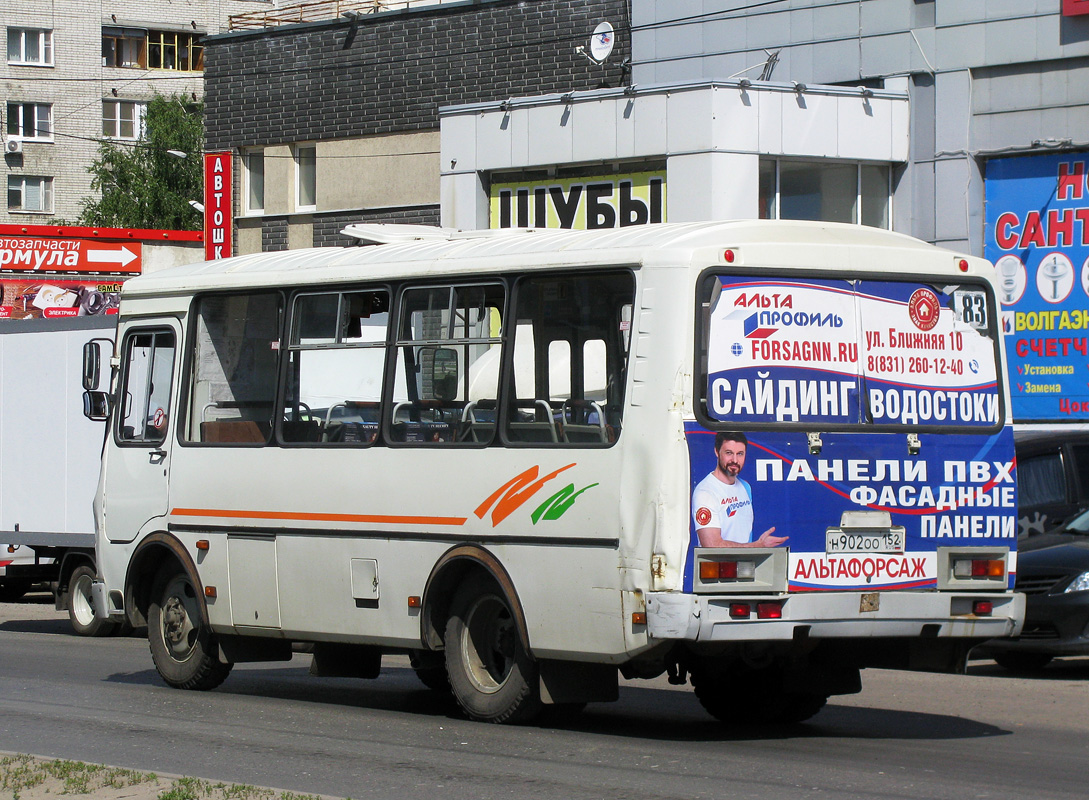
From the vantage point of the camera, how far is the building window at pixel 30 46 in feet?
227

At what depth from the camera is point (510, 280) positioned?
9750 mm

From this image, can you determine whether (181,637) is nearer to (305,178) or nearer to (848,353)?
(848,353)

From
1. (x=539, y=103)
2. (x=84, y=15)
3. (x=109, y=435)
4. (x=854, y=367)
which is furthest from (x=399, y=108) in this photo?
(x=84, y=15)

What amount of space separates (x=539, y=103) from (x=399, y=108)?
5074mm

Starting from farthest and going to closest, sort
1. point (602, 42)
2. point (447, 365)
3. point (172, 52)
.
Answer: point (172, 52) < point (602, 42) < point (447, 365)

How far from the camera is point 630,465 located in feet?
28.7

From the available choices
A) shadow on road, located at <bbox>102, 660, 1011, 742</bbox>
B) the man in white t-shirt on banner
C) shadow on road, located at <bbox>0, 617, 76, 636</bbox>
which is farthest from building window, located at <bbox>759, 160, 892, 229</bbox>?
the man in white t-shirt on banner

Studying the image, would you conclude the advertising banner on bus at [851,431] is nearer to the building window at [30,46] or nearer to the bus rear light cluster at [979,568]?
the bus rear light cluster at [979,568]

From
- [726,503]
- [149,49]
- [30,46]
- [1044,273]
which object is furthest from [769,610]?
[149,49]

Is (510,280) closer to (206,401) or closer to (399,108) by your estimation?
(206,401)

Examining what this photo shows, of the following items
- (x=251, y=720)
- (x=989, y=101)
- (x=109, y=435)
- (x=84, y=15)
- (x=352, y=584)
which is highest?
(x=84, y=15)

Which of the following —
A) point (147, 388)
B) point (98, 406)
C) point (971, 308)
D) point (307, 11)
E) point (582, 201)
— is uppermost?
point (307, 11)

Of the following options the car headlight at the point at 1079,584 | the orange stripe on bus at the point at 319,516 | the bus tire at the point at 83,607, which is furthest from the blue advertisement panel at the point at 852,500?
the bus tire at the point at 83,607

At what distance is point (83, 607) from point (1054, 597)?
1001cm
